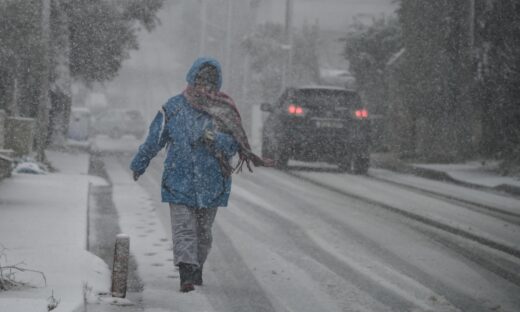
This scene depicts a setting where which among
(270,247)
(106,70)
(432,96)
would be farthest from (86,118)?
(270,247)

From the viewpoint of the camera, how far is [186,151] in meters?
6.53

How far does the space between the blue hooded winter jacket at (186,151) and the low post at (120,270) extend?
512mm

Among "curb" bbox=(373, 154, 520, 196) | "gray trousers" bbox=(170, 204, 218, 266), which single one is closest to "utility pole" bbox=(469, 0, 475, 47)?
"curb" bbox=(373, 154, 520, 196)

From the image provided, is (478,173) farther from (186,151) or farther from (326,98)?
(186,151)

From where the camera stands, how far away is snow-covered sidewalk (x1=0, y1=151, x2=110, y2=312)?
19.1ft

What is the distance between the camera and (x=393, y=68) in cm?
3064

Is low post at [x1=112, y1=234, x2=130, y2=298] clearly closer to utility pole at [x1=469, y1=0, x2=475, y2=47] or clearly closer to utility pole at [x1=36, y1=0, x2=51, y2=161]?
utility pole at [x1=36, y1=0, x2=51, y2=161]

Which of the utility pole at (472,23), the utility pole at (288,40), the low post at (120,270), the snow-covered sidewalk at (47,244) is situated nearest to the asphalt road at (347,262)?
the low post at (120,270)

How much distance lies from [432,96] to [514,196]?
950 centimetres

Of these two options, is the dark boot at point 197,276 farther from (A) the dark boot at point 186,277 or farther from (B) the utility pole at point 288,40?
(B) the utility pole at point 288,40

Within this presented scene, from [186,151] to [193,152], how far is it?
51mm

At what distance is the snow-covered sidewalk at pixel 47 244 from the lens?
5809 millimetres

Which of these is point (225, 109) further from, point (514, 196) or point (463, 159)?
point (463, 159)

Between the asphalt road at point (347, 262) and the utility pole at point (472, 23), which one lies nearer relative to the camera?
the asphalt road at point (347, 262)
